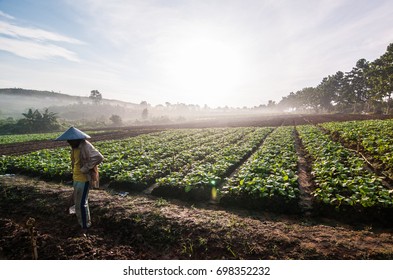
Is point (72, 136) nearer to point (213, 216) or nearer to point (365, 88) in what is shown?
point (213, 216)

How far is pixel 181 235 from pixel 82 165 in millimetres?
3246

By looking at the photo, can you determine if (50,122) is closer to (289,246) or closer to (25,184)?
(25,184)

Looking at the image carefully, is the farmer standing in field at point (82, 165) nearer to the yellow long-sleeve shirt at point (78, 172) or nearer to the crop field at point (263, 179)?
the yellow long-sleeve shirt at point (78, 172)

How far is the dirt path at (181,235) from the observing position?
493cm

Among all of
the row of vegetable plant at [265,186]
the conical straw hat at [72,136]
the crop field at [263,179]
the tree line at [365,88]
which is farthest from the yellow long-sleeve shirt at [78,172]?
the tree line at [365,88]

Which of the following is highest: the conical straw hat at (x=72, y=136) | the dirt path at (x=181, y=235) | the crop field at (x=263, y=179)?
the conical straw hat at (x=72, y=136)

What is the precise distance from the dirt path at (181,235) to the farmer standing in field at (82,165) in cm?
92

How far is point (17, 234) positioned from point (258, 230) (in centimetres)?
666

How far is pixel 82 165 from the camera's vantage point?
18.9ft

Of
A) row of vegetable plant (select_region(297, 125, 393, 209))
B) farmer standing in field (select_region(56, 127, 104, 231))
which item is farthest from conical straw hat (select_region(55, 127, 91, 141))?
row of vegetable plant (select_region(297, 125, 393, 209))

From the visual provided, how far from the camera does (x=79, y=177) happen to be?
582cm

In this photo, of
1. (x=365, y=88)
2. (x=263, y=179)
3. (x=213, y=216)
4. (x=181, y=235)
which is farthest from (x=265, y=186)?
(x=365, y=88)

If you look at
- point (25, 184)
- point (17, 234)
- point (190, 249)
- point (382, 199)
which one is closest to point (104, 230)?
point (17, 234)

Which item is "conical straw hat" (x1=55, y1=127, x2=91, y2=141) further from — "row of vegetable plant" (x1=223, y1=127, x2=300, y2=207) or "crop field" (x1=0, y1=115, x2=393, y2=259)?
"row of vegetable plant" (x1=223, y1=127, x2=300, y2=207)
